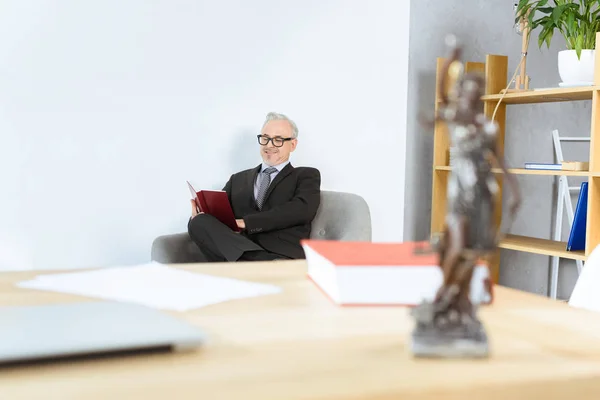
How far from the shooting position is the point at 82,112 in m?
3.33

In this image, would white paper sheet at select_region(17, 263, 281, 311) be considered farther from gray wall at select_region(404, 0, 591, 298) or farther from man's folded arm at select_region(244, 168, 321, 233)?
gray wall at select_region(404, 0, 591, 298)

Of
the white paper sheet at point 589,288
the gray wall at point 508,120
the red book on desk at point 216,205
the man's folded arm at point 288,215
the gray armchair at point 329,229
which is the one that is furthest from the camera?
the gray wall at point 508,120

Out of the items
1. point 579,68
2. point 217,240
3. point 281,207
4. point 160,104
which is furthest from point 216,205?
point 579,68

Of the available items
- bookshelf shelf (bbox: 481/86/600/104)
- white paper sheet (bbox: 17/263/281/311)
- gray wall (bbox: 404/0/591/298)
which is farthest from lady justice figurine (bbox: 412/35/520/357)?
gray wall (bbox: 404/0/591/298)

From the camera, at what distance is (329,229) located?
3328mm

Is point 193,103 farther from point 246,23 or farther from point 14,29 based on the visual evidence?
point 14,29

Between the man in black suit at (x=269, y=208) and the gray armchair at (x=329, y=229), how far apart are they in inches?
2.7

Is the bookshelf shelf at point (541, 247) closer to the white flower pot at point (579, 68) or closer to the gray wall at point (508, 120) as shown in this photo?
the gray wall at point (508, 120)

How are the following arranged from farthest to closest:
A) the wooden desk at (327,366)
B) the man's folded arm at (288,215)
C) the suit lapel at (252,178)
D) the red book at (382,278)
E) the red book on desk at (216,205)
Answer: the suit lapel at (252,178) → the man's folded arm at (288,215) → the red book on desk at (216,205) → the red book at (382,278) → the wooden desk at (327,366)

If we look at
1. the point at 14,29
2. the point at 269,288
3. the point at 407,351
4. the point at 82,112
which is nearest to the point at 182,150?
the point at 82,112

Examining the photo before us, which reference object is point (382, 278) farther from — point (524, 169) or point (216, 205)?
point (524, 169)

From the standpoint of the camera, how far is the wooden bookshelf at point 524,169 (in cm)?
328

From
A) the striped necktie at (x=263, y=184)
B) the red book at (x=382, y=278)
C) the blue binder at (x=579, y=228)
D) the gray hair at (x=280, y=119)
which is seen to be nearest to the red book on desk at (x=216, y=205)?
the striped necktie at (x=263, y=184)

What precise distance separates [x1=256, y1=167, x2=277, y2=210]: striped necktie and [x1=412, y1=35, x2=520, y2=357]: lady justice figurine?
2.74m
